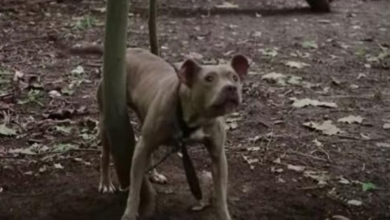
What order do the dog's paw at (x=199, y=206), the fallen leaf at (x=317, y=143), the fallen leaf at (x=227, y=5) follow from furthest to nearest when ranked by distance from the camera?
the fallen leaf at (x=227, y=5), the fallen leaf at (x=317, y=143), the dog's paw at (x=199, y=206)

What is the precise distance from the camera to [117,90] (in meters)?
4.80

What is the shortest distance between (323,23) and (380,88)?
11.5 ft

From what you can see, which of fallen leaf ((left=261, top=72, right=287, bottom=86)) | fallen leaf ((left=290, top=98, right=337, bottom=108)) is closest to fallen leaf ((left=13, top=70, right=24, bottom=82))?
fallen leaf ((left=261, top=72, right=287, bottom=86))

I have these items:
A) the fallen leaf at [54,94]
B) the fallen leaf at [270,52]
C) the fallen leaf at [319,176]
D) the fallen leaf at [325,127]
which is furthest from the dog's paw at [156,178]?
the fallen leaf at [270,52]

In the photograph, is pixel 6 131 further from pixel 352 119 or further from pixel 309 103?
pixel 352 119

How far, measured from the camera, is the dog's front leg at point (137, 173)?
447cm

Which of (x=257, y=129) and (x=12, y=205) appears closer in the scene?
(x=12, y=205)

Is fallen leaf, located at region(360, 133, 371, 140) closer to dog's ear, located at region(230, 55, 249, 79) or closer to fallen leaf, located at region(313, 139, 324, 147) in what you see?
fallen leaf, located at region(313, 139, 324, 147)

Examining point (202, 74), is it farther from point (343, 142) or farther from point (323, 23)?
point (323, 23)

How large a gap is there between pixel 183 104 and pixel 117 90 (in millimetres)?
624

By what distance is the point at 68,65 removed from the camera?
8844 millimetres

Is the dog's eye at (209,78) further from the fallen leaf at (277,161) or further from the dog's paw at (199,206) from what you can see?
the fallen leaf at (277,161)

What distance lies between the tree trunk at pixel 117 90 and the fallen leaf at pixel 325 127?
2.19 meters

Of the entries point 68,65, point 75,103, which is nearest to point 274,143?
point 75,103
